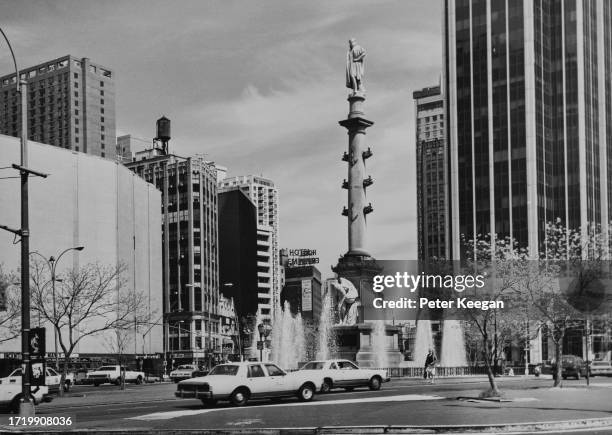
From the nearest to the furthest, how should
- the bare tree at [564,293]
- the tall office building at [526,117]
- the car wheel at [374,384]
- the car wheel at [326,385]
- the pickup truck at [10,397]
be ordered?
1. the pickup truck at [10,397]
2. the car wheel at [326,385]
3. the car wheel at [374,384]
4. the bare tree at [564,293]
5. the tall office building at [526,117]

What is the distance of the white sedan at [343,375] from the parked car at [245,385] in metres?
3.66

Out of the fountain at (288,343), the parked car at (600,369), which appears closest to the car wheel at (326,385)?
the parked car at (600,369)

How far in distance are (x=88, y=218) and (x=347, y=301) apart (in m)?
52.5

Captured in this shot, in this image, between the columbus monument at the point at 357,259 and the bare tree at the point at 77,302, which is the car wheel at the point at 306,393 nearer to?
the bare tree at the point at 77,302

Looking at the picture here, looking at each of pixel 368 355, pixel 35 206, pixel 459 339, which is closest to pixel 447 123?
pixel 459 339

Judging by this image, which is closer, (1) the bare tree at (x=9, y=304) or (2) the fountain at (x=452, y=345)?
(1) the bare tree at (x=9, y=304)

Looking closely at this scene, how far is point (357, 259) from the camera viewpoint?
64.6 m

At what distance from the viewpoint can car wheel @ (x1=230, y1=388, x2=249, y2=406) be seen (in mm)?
30781

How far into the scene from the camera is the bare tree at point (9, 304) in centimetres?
6982

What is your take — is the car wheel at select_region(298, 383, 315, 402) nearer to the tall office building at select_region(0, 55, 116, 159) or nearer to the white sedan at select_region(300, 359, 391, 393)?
the white sedan at select_region(300, 359, 391, 393)

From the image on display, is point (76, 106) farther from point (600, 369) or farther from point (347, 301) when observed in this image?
point (600, 369)

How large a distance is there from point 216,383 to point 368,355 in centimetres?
2846

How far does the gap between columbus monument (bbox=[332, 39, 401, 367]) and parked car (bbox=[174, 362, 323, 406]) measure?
1036 inches

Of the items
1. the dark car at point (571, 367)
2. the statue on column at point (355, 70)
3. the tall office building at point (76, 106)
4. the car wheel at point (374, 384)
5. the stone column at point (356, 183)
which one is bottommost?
the dark car at point (571, 367)
